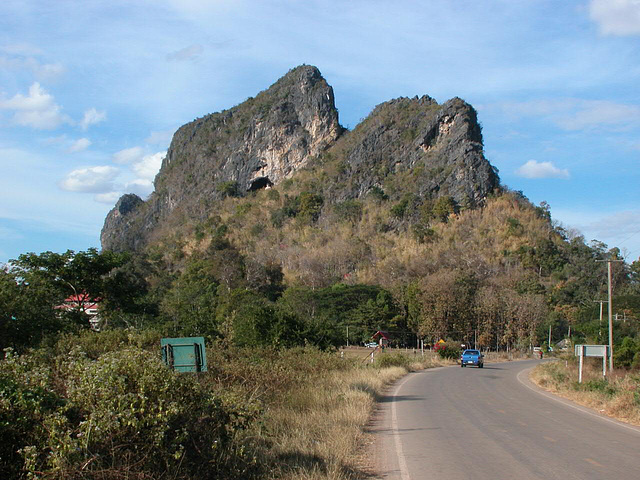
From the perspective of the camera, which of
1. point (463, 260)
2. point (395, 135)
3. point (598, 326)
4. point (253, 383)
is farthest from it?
point (395, 135)

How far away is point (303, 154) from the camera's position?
13388 cm

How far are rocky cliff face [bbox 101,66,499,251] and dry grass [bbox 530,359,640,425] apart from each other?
75780 mm

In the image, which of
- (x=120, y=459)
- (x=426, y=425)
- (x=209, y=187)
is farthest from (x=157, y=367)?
(x=209, y=187)

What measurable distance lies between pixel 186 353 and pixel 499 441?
6.09m

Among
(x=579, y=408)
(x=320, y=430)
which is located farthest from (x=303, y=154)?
(x=320, y=430)

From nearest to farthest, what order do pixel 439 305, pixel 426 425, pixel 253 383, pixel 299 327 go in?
pixel 253 383 → pixel 426 425 → pixel 299 327 → pixel 439 305

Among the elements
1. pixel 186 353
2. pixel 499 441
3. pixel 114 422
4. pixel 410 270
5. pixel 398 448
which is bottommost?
pixel 499 441

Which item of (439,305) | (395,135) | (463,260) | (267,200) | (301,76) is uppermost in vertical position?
(301,76)

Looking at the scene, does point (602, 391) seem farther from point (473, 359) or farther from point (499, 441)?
point (473, 359)

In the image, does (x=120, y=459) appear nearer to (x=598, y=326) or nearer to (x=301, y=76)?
(x=598, y=326)

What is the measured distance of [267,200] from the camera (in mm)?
127625

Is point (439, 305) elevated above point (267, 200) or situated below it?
below

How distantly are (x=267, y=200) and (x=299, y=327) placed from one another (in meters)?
104

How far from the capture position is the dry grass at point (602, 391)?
53.4ft
